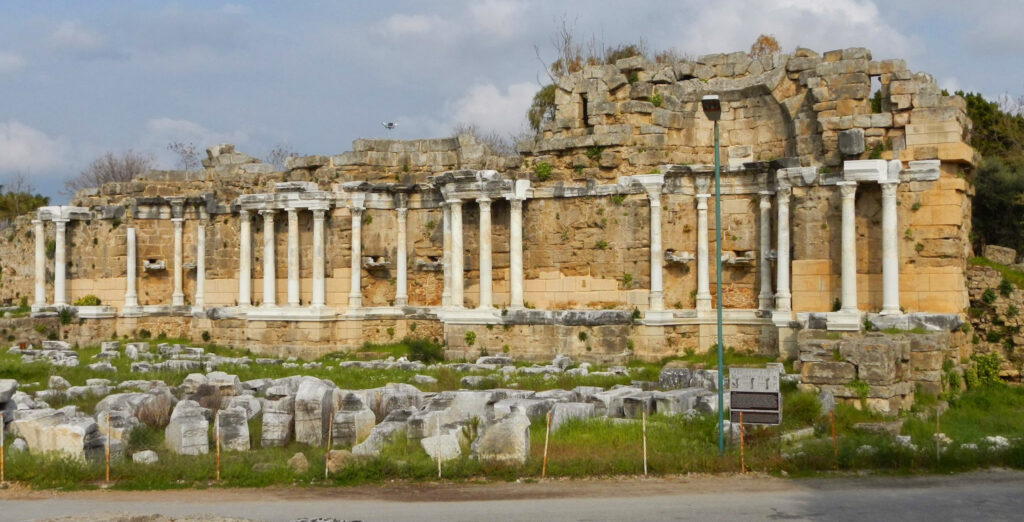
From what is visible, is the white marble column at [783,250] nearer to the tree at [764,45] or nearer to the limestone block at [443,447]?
the limestone block at [443,447]

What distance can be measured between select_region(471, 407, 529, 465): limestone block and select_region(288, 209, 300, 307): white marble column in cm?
1683

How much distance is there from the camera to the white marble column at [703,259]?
25.1 m

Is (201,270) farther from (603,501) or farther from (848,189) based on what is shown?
(603,501)

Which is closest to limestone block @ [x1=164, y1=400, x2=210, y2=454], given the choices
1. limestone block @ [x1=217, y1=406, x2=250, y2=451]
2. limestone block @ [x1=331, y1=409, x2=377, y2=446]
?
limestone block @ [x1=217, y1=406, x2=250, y2=451]

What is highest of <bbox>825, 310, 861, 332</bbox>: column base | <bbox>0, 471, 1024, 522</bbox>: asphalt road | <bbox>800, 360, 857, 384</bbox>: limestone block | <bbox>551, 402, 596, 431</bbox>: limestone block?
<bbox>825, 310, 861, 332</bbox>: column base

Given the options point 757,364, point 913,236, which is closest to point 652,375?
point 757,364

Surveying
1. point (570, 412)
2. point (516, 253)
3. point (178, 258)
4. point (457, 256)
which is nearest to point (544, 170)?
point (516, 253)

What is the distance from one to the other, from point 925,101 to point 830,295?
4.66m

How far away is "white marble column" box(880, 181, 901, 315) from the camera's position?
70.4 ft

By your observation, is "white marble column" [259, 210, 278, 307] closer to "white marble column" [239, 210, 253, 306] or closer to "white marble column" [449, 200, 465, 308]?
"white marble column" [239, 210, 253, 306]

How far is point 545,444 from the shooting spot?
13.8 m

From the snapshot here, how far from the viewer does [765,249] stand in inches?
965

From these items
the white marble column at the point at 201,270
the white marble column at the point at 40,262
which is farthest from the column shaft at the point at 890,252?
the white marble column at the point at 40,262

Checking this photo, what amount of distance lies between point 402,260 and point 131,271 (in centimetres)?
1068
